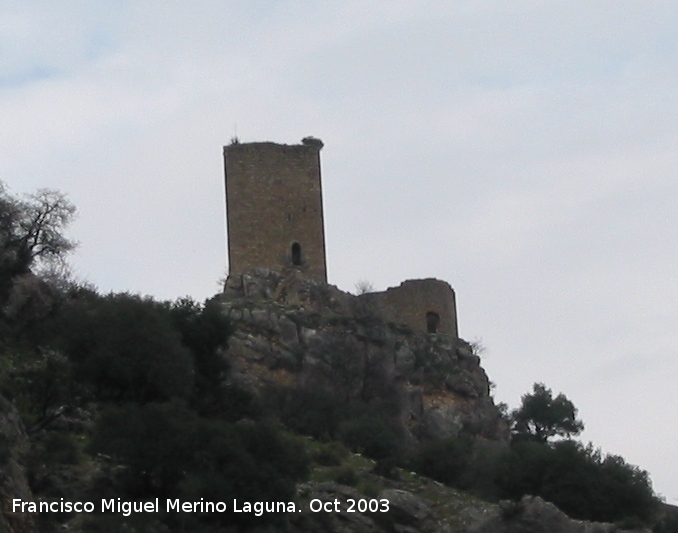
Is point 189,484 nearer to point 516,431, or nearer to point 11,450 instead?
point 11,450

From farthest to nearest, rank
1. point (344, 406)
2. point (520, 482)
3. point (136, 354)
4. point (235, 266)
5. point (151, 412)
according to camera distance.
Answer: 1. point (235, 266)
2. point (344, 406)
3. point (520, 482)
4. point (136, 354)
5. point (151, 412)

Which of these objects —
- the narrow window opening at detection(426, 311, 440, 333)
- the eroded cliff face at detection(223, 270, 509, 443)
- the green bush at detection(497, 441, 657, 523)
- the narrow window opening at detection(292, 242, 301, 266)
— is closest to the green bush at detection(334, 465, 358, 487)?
the green bush at detection(497, 441, 657, 523)

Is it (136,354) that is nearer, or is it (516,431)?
(136,354)

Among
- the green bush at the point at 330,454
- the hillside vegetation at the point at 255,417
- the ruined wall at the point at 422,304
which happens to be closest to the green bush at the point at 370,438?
the hillside vegetation at the point at 255,417

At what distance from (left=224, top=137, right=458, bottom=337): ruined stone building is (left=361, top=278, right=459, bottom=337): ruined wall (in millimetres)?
732

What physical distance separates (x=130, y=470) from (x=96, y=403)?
3.35 metres

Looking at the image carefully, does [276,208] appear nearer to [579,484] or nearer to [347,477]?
[579,484]

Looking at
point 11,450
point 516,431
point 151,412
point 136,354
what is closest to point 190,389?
point 136,354

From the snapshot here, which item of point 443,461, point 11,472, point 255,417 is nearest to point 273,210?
point 443,461

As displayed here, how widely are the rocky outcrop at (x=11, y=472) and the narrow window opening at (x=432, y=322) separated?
2044 centimetres

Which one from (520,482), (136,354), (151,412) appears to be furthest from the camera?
(520,482)

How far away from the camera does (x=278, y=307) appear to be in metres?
45.6

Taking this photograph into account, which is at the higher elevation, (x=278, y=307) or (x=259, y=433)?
(x=278, y=307)

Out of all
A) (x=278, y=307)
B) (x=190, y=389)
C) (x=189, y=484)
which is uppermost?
(x=278, y=307)
